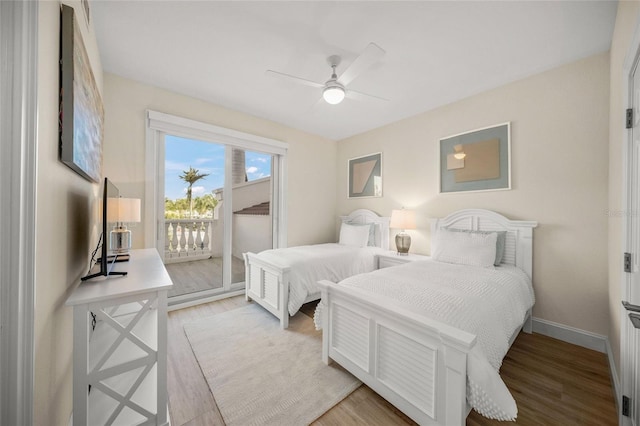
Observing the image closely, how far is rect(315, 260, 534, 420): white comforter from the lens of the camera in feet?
3.66

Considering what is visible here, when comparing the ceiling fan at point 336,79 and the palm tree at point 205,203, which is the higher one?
the ceiling fan at point 336,79

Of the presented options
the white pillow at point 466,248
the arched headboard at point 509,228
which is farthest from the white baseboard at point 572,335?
the white pillow at point 466,248

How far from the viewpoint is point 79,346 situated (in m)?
1.05

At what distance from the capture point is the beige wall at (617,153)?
1496mm

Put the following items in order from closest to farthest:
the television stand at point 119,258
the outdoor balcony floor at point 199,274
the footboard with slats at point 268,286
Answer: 1. the television stand at point 119,258
2. the footboard with slats at point 268,286
3. the outdoor balcony floor at point 199,274

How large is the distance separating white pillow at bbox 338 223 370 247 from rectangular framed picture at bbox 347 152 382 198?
646mm

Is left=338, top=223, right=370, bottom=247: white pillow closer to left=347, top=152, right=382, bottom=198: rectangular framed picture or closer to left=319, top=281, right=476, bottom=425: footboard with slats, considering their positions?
left=347, top=152, right=382, bottom=198: rectangular framed picture

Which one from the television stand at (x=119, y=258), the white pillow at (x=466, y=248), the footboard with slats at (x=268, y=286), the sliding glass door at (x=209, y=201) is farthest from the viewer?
the sliding glass door at (x=209, y=201)

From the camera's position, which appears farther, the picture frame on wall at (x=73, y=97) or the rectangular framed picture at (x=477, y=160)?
the rectangular framed picture at (x=477, y=160)

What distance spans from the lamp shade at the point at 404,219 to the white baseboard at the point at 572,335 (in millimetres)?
1560

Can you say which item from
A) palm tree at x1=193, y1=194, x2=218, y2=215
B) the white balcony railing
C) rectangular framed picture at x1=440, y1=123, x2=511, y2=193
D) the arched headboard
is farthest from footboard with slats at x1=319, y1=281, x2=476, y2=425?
the white balcony railing

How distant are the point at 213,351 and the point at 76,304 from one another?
135 cm

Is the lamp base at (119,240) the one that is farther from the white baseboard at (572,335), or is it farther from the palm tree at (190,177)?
the white baseboard at (572,335)

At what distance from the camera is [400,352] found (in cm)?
144
